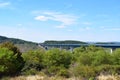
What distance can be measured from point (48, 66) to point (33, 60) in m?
2.17

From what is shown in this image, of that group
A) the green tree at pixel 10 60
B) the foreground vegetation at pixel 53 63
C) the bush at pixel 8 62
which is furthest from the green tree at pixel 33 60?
the bush at pixel 8 62

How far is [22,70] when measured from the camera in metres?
28.6

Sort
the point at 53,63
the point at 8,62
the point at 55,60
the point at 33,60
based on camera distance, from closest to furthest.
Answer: the point at 8,62 → the point at 53,63 → the point at 55,60 → the point at 33,60

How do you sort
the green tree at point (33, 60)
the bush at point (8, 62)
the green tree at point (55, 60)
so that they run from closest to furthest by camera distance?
the bush at point (8, 62), the green tree at point (55, 60), the green tree at point (33, 60)

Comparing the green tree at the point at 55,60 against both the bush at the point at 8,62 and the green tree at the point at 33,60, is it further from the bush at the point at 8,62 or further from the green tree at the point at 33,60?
the bush at the point at 8,62

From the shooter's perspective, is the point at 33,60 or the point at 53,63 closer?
the point at 53,63

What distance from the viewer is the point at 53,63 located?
94.5ft

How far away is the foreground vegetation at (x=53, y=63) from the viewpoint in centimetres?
2606

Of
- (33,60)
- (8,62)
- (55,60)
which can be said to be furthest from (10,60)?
(55,60)

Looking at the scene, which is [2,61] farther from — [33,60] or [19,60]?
[33,60]

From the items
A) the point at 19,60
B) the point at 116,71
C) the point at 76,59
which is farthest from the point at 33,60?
the point at 116,71

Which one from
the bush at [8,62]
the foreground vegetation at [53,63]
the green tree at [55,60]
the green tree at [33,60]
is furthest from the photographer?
the green tree at [33,60]

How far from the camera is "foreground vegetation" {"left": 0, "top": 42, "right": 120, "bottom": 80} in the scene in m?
26.1

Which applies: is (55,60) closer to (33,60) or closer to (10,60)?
(33,60)
